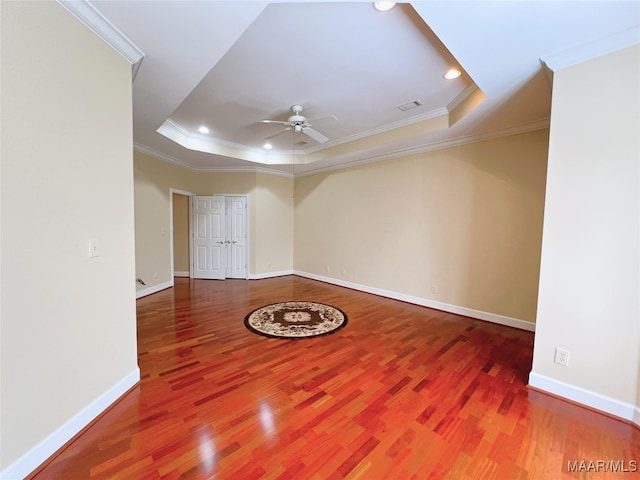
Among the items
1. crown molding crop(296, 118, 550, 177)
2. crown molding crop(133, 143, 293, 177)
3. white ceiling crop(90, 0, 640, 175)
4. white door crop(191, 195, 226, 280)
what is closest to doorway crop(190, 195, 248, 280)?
white door crop(191, 195, 226, 280)

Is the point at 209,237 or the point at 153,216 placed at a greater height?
the point at 153,216

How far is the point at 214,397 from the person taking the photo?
1.98m

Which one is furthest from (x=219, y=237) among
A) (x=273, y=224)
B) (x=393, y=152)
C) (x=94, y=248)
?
(x=94, y=248)

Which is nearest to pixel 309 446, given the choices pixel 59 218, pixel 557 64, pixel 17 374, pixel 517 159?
pixel 17 374

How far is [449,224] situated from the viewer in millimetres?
A: 3955

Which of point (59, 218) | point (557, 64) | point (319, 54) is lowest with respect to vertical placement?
point (59, 218)

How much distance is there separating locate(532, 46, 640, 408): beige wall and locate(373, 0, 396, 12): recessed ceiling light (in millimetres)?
1442

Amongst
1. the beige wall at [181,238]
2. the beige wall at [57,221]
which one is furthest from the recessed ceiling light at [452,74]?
the beige wall at [181,238]

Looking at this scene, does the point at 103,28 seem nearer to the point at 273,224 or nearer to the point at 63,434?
the point at 63,434

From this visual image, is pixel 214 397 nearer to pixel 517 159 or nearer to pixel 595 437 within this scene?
pixel 595 437

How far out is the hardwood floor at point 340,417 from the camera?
1.42 m

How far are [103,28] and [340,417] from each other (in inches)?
122

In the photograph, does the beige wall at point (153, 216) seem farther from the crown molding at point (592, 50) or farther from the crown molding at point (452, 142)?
the crown molding at point (592, 50)

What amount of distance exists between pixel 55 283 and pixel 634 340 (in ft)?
12.5
